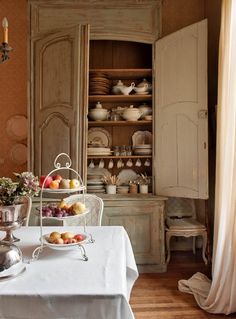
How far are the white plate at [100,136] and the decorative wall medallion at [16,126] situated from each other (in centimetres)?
77

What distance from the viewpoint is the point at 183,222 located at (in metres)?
3.25

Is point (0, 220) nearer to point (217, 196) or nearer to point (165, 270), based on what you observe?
point (217, 196)

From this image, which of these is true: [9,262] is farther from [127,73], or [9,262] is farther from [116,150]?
[127,73]

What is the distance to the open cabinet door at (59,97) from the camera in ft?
9.87

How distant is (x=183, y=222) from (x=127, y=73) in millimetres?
1776

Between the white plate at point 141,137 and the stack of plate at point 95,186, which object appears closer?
the stack of plate at point 95,186

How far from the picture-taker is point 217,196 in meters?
2.44

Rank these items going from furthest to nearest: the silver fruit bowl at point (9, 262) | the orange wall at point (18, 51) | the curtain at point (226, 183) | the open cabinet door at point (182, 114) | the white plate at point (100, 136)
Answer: the white plate at point (100, 136), the orange wall at point (18, 51), the open cabinet door at point (182, 114), the curtain at point (226, 183), the silver fruit bowl at point (9, 262)

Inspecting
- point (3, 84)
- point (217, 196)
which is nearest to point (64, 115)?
point (3, 84)

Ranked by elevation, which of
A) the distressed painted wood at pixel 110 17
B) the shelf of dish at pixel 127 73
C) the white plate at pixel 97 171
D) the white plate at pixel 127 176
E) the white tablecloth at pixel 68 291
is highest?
the distressed painted wood at pixel 110 17

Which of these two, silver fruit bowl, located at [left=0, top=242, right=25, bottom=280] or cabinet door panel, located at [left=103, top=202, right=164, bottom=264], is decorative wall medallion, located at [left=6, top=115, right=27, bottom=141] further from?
silver fruit bowl, located at [left=0, top=242, right=25, bottom=280]

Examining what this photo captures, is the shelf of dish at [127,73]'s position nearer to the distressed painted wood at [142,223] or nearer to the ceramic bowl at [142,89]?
the ceramic bowl at [142,89]

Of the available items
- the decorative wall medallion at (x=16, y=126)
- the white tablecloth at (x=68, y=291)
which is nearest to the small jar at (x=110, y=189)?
the decorative wall medallion at (x=16, y=126)

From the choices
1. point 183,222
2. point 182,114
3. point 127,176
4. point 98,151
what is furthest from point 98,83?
point 183,222
